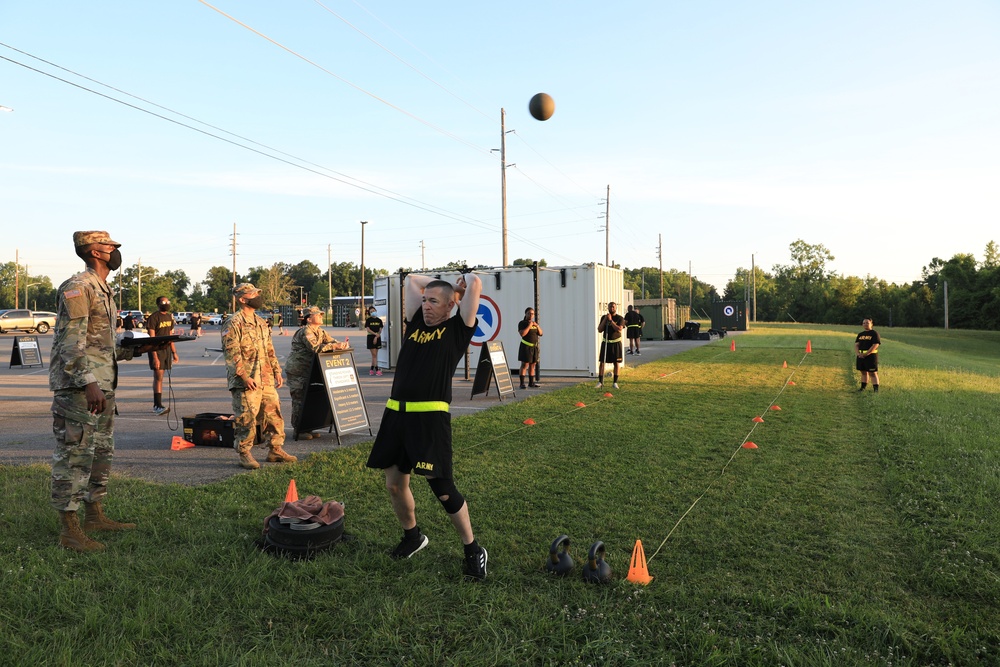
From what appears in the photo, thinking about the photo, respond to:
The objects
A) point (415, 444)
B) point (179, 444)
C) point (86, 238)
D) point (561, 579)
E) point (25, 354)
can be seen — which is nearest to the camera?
point (415, 444)

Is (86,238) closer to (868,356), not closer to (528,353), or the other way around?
(528,353)

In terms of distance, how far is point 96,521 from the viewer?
15.7 feet

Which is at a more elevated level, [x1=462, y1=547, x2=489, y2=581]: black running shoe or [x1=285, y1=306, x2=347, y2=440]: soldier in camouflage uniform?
[x1=285, y1=306, x2=347, y2=440]: soldier in camouflage uniform

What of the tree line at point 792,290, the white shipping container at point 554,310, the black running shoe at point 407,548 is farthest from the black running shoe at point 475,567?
the tree line at point 792,290

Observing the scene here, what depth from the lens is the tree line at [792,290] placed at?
7806 cm

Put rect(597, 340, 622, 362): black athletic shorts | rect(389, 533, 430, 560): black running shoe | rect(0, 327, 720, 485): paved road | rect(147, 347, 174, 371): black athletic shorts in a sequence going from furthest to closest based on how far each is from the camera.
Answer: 1. rect(597, 340, 622, 362): black athletic shorts
2. rect(147, 347, 174, 371): black athletic shorts
3. rect(0, 327, 720, 485): paved road
4. rect(389, 533, 430, 560): black running shoe

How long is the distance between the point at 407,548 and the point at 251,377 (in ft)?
11.7

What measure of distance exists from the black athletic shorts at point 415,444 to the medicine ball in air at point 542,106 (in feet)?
52.0

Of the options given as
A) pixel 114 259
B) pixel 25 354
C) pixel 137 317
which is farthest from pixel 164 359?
pixel 137 317

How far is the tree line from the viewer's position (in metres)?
78.1

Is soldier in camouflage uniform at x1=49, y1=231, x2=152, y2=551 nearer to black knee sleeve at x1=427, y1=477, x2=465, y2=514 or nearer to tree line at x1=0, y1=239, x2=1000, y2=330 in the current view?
black knee sleeve at x1=427, y1=477, x2=465, y2=514

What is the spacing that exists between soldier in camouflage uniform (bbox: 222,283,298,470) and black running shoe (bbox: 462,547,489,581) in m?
3.77

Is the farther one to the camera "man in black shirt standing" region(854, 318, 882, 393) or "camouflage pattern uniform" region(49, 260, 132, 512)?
"man in black shirt standing" region(854, 318, 882, 393)

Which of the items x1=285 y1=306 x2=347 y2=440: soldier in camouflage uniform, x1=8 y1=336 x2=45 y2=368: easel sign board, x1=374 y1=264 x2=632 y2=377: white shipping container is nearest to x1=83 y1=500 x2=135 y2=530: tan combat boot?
x1=285 y1=306 x2=347 y2=440: soldier in camouflage uniform
